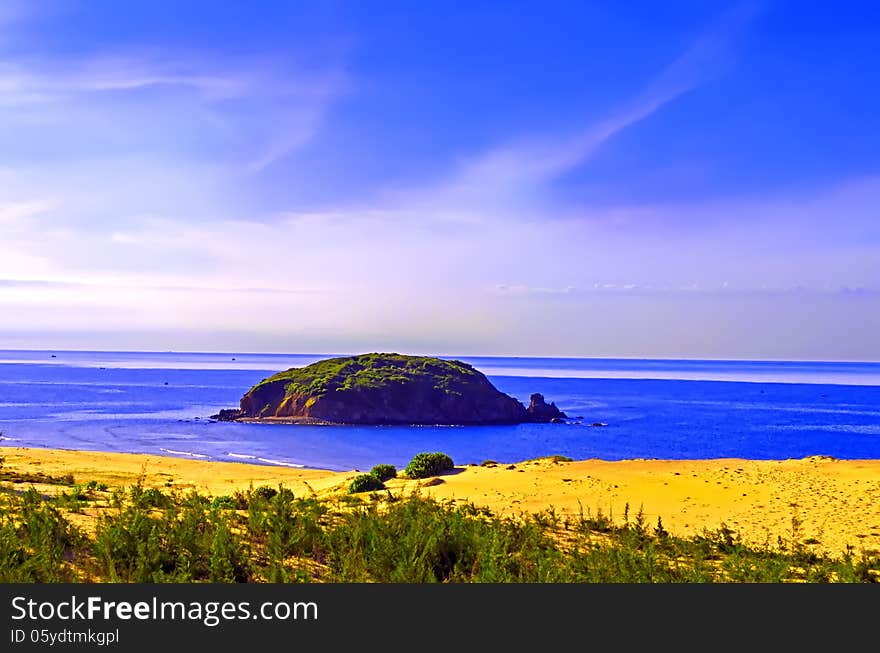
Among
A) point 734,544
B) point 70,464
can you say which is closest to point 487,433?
point 70,464

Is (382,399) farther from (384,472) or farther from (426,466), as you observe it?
(384,472)

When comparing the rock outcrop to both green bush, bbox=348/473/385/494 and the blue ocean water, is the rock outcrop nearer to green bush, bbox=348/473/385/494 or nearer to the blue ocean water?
the blue ocean water

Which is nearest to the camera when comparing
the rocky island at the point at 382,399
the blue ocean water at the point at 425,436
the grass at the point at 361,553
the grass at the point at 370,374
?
the grass at the point at 361,553

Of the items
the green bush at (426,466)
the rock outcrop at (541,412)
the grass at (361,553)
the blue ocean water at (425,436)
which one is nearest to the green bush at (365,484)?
the green bush at (426,466)

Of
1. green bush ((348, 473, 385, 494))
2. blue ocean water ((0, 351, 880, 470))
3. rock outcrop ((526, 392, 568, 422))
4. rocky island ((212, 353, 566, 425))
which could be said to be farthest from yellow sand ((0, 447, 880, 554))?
rock outcrop ((526, 392, 568, 422))

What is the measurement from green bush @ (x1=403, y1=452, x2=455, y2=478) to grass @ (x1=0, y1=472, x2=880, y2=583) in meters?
14.6

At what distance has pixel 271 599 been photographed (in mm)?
6758

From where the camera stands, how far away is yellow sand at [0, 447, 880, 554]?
16797 mm

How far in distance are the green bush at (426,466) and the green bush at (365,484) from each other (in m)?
2.58

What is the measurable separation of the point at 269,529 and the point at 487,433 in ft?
281

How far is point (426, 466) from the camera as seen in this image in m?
29.5

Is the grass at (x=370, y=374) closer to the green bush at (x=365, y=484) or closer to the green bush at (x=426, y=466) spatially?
the green bush at (x=426, y=466)

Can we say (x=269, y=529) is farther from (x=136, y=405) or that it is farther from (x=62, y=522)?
(x=136, y=405)

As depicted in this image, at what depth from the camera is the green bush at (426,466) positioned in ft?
95.5
